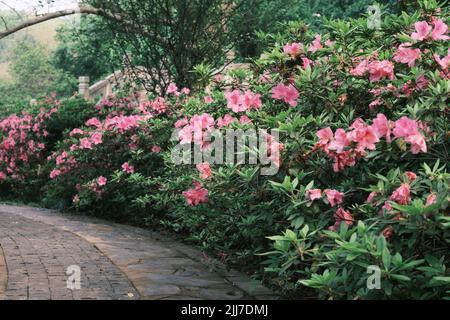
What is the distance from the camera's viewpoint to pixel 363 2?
745 inches


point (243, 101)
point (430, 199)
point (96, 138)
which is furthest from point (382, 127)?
point (96, 138)

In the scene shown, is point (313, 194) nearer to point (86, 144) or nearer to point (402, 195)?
Answer: point (402, 195)

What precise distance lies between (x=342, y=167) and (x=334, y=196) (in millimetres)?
165

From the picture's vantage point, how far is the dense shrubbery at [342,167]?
2682 mm

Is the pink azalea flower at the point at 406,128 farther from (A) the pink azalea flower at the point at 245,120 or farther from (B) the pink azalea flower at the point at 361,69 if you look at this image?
(A) the pink azalea flower at the point at 245,120

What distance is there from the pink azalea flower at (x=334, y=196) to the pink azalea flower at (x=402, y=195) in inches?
17.7

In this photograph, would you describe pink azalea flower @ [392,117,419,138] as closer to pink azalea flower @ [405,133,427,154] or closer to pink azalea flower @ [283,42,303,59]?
pink azalea flower @ [405,133,427,154]

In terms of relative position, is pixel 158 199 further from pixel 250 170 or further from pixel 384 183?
pixel 384 183

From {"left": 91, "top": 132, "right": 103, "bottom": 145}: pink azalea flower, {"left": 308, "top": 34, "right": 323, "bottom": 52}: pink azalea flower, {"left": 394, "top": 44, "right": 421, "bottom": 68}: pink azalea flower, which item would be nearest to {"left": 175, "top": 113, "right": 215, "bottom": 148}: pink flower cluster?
{"left": 308, "top": 34, "right": 323, "bottom": 52}: pink azalea flower

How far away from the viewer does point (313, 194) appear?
3.14 meters

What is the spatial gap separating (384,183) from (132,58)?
8.02m

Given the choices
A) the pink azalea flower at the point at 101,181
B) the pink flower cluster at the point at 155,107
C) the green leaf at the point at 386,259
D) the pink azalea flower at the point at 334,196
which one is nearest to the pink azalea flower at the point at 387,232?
the green leaf at the point at 386,259

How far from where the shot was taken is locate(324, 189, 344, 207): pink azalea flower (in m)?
3.16

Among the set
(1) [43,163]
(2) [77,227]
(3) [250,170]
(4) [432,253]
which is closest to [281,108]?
(3) [250,170]
